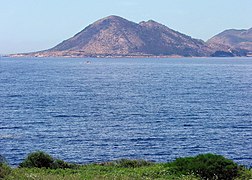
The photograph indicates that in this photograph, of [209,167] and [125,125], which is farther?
[125,125]

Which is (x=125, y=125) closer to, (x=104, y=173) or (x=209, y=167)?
(x=104, y=173)

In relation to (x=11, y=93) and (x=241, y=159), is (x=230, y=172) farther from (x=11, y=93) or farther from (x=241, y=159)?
(x=11, y=93)

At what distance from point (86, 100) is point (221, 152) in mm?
43678

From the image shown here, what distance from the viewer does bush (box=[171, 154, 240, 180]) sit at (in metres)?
22.5

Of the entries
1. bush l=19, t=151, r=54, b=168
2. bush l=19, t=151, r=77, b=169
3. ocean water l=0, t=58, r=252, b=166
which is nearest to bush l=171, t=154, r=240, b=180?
bush l=19, t=151, r=77, b=169

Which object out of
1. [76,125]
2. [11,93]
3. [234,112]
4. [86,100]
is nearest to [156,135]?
[76,125]

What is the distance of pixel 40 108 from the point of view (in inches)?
2854

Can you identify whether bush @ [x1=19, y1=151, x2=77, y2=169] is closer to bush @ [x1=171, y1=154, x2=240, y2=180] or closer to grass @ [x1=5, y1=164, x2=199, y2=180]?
grass @ [x1=5, y1=164, x2=199, y2=180]

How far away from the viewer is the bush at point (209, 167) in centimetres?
2247

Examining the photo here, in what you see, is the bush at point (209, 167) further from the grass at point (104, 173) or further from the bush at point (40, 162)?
the bush at point (40, 162)

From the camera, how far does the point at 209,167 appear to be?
74.1 ft

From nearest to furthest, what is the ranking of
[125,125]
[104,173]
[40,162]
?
[104,173] < [40,162] < [125,125]

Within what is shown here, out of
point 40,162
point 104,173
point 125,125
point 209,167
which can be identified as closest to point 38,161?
point 40,162

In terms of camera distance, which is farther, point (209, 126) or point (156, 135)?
point (209, 126)
